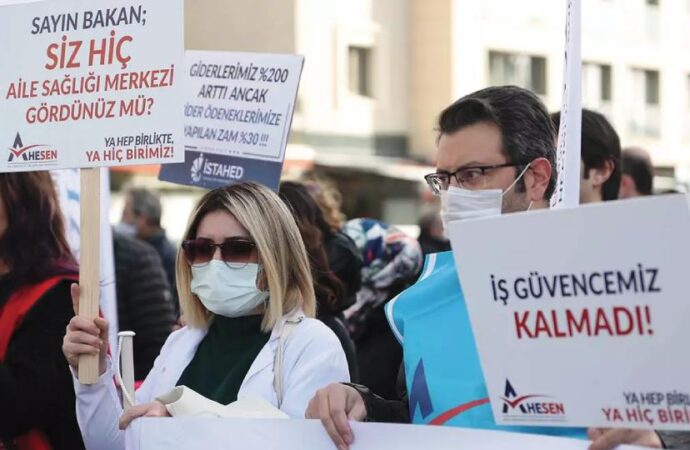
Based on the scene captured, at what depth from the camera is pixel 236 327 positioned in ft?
11.2

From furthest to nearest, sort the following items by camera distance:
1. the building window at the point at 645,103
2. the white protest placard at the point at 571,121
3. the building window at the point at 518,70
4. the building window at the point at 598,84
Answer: the building window at the point at 645,103 < the building window at the point at 598,84 < the building window at the point at 518,70 < the white protest placard at the point at 571,121

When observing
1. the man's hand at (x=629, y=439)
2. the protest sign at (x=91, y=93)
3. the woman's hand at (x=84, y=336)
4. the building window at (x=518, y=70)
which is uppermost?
the building window at (x=518, y=70)

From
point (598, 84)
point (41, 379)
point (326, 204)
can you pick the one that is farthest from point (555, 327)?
point (598, 84)

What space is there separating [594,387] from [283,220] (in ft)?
4.58

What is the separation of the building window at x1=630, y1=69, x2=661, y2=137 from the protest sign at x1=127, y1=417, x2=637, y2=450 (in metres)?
32.8

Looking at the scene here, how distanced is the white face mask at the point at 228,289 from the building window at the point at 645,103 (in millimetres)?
32179

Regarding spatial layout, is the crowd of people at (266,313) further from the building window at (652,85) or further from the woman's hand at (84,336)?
the building window at (652,85)

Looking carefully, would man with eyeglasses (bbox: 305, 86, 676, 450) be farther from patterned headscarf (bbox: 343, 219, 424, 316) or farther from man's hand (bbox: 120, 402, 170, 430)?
patterned headscarf (bbox: 343, 219, 424, 316)

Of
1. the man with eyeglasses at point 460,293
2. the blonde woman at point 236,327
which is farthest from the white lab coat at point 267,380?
the man with eyeglasses at point 460,293

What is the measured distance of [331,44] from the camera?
88.9ft

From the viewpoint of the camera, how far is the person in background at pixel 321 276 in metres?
4.67

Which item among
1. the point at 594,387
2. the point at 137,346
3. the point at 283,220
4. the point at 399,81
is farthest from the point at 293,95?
the point at 399,81

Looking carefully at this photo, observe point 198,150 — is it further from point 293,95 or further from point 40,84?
point 40,84

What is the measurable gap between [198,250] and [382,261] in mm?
2499
